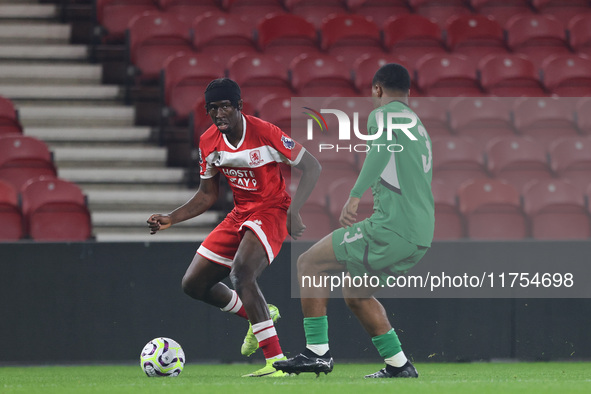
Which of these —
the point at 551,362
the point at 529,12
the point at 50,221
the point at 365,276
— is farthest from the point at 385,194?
the point at 529,12

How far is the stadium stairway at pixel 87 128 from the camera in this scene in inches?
371

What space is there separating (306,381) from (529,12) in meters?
8.48

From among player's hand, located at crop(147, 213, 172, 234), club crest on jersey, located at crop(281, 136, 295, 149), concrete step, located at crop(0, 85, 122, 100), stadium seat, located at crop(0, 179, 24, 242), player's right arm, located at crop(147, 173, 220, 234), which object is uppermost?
concrete step, located at crop(0, 85, 122, 100)

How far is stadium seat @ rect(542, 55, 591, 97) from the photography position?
1077 cm

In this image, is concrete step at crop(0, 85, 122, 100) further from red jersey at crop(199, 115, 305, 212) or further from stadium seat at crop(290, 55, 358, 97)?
red jersey at crop(199, 115, 305, 212)

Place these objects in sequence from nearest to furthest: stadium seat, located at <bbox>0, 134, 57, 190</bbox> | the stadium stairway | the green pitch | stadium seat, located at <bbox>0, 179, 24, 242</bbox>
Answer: the green pitch < stadium seat, located at <bbox>0, 179, 24, 242</bbox> < stadium seat, located at <bbox>0, 134, 57, 190</bbox> < the stadium stairway

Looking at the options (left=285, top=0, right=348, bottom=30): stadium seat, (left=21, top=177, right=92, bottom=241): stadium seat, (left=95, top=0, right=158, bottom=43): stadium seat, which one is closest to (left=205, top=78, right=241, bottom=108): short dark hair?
(left=21, top=177, right=92, bottom=241): stadium seat

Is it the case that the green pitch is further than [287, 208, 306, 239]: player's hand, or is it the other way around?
[287, 208, 306, 239]: player's hand

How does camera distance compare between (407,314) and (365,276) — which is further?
(407,314)

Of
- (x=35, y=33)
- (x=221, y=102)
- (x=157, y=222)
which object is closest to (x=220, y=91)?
(x=221, y=102)

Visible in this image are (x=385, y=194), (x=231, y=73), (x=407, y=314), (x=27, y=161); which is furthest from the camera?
(x=231, y=73)

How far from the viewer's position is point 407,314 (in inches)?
296

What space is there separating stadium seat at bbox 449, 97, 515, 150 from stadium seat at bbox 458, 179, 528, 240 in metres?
1.25

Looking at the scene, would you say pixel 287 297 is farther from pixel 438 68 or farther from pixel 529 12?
pixel 529 12
